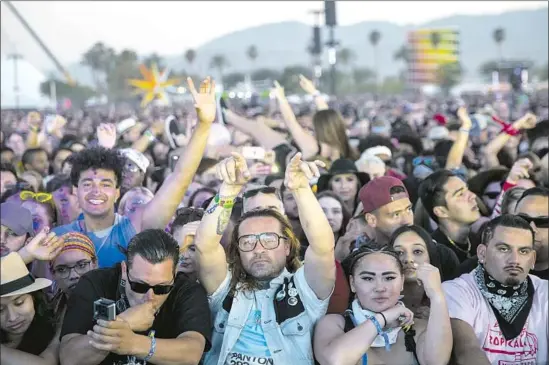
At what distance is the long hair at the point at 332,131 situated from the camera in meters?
7.95

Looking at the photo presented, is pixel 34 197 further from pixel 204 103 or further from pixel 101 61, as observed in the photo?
pixel 101 61

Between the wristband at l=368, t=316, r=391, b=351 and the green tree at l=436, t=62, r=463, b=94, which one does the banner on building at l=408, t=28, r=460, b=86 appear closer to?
the green tree at l=436, t=62, r=463, b=94

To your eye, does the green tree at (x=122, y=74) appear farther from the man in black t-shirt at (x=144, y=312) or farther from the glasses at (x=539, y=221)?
the man in black t-shirt at (x=144, y=312)

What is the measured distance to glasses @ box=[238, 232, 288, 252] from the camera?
4.02 meters

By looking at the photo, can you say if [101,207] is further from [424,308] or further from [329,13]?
A: [329,13]

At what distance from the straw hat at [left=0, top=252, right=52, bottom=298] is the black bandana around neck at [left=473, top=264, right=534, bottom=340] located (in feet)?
7.63

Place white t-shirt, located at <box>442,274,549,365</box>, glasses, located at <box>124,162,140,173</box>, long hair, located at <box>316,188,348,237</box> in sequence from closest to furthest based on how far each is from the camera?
white t-shirt, located at <box>442,274,549,365</box>, long hair, located at <box>316,188,348,237</box>, glasses, located at <box>124,162,140,173</box>

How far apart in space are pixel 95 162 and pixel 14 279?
1.75 meters

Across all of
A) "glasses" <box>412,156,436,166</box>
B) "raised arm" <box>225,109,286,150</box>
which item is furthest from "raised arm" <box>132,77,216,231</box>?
"glasses" <box>412,156,436,166</box>

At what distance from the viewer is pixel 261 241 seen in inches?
158

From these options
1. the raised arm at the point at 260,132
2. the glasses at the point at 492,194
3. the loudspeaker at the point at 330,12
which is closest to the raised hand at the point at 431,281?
the glasses at the point at 492,194

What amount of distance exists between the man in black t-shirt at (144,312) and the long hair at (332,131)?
425cm

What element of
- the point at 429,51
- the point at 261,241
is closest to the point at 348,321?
the point at 261,241

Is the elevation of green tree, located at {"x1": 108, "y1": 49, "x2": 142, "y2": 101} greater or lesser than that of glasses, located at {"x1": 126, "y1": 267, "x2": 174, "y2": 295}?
greater
